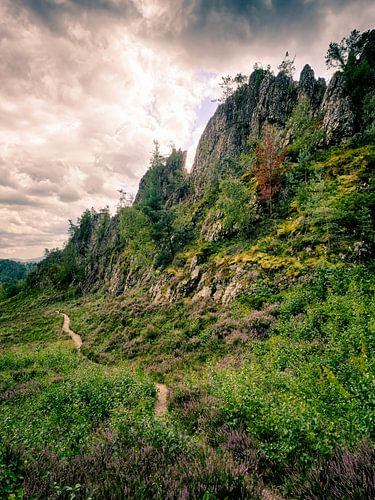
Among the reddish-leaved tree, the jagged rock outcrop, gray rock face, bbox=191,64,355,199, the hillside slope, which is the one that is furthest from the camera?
the jagged rock outcrop

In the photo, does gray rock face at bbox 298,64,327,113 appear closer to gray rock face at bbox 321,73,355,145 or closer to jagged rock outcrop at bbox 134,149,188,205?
gray rock face at bbox 321,73,355,145

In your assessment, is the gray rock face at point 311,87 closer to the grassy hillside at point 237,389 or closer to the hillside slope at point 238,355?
the hillside slope at point 238,355

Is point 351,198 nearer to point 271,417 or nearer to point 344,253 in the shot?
point 344,253

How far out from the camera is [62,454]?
411cm

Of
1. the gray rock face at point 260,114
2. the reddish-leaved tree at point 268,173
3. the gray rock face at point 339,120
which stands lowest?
the reddish-leaved tree at point 268,173

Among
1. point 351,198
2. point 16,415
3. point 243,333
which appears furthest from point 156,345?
point 351,198

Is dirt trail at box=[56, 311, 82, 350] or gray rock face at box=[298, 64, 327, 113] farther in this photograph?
gray rock face at box=[298, 64, 327, 113]

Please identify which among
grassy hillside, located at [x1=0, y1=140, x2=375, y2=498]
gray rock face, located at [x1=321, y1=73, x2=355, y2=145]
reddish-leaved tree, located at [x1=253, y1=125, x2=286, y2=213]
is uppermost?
gray rock face, located at [x1=321, y1=73, x2=355, y2=145]

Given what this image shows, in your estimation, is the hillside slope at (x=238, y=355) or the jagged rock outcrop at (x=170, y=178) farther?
the jagged rock outcrop at (x=170, y=178)

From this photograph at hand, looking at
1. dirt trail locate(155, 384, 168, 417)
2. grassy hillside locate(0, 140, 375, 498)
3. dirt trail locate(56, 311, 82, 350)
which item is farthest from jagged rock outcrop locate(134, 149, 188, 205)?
dirt trail locate(155, 384, 168, 417)

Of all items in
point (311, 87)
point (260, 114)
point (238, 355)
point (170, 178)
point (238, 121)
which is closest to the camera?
point (238, 355)

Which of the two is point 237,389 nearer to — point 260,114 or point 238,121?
point 260,114

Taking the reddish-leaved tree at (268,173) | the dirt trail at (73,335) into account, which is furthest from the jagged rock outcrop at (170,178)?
the dirt trail at (73,335)

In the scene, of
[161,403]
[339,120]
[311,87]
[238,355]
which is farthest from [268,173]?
[311,87]
